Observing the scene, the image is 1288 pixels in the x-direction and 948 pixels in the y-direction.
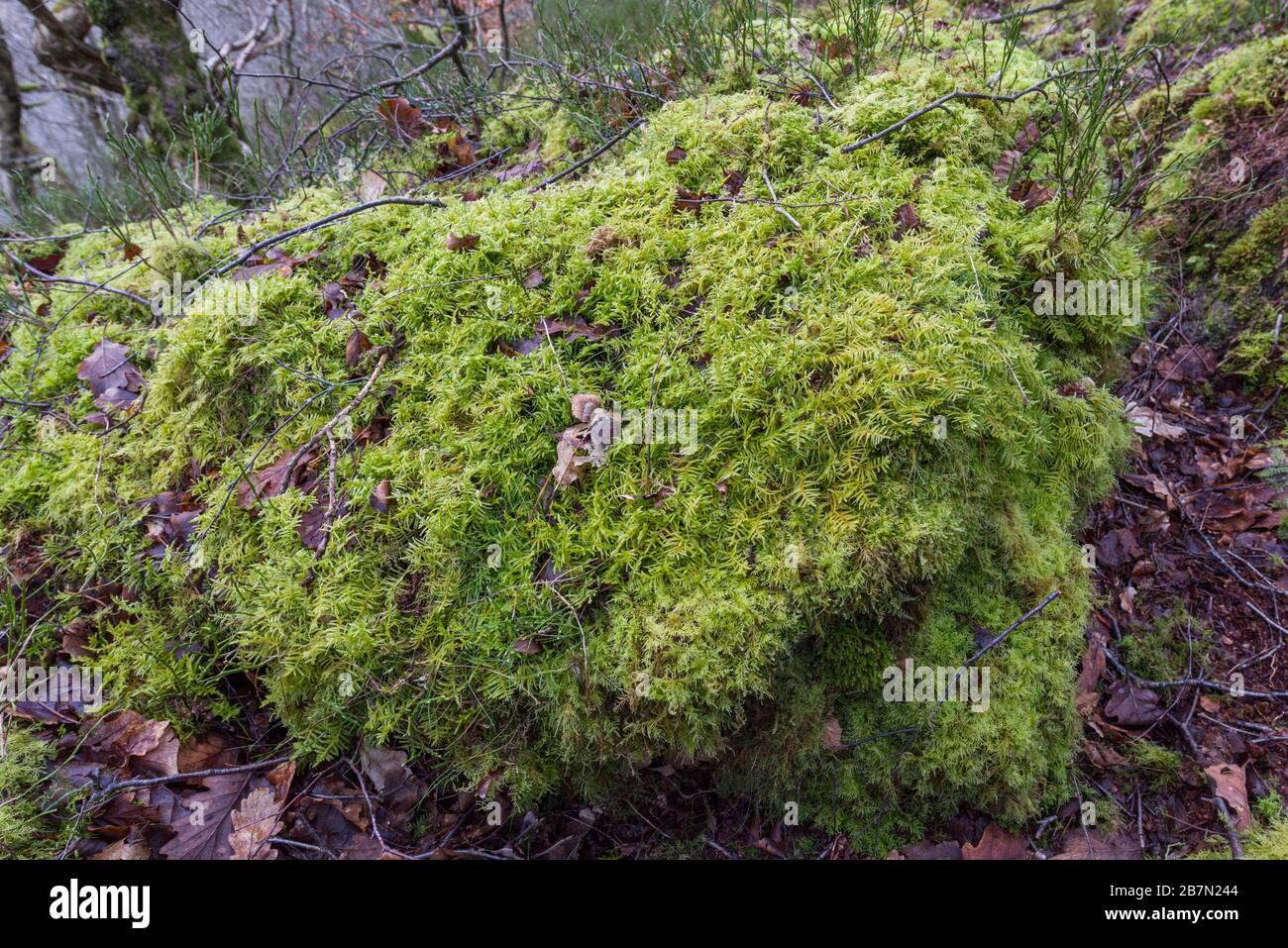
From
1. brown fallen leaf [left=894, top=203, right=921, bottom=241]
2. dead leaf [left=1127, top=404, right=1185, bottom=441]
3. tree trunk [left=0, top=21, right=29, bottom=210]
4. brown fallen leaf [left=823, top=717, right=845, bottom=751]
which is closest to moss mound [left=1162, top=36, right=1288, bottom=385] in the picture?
dead leaf [left=1127, top=404, right=1185, bottom=441]

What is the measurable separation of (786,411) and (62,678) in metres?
2.99

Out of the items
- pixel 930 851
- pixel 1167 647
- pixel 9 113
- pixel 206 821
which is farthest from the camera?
pixel 9 113

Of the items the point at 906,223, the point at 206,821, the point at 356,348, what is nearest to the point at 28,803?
the point at 206,821

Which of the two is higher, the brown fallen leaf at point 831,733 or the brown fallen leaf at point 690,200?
the brown fallen leaf at point 690,200

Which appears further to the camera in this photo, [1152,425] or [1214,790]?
[1152,425]

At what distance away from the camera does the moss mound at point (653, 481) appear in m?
2.10

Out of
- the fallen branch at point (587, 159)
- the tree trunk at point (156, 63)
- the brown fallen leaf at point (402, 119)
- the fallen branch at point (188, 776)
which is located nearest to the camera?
the fallen branch at point (188, 776)

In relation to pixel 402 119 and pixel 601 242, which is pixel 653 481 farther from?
pixel 402 119

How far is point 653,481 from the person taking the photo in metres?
2.20

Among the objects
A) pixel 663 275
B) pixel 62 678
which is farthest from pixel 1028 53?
pixel 62 678

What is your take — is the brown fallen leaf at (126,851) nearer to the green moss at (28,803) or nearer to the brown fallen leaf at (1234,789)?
the green moss at (28,803)

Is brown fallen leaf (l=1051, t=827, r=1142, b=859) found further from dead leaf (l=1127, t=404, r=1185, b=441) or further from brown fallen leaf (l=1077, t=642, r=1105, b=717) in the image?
dead leaf (l=1127, t=404, r=1185, b=441)

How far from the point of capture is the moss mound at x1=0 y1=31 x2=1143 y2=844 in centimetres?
210

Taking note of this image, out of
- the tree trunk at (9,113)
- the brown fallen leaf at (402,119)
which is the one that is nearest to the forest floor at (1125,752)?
the brown fallen leaf at (402,119)
